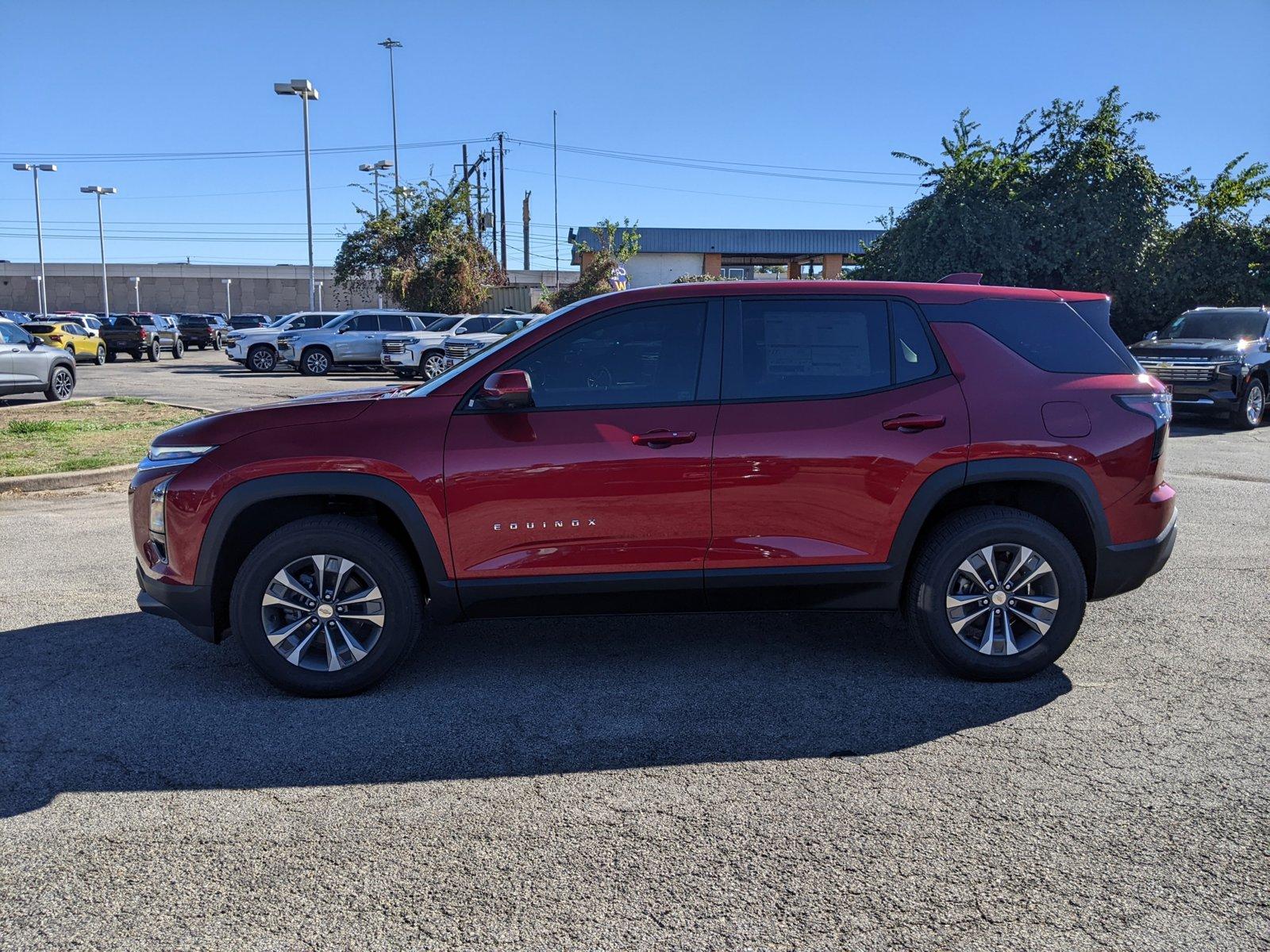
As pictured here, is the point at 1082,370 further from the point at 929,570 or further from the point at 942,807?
the point at 942,807

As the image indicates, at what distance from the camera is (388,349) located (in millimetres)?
27016

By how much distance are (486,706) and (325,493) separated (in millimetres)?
1170

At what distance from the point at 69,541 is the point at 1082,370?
7204 millimetres

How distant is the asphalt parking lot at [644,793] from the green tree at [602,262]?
35623mm

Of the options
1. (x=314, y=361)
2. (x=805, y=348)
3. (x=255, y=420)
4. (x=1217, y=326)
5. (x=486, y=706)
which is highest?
(x=1217, y=326)

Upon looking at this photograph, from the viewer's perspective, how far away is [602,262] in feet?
144

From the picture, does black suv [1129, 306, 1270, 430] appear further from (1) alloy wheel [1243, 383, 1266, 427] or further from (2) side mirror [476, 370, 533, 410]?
(2) side mirror [476, 370, 533, 410]

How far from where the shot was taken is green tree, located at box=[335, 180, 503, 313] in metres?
42.5

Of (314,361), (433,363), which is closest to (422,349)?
(433,363)

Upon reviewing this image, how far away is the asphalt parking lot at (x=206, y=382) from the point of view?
20703mm

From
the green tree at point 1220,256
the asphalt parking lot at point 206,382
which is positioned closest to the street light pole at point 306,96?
the asphalt parking lot at point 206,382

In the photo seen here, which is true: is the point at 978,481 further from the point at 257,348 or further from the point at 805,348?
the point at 257,348

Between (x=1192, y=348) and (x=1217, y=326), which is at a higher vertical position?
(x=1217, y=326)

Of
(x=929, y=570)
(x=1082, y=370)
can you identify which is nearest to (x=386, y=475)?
(x=929, y=570)
